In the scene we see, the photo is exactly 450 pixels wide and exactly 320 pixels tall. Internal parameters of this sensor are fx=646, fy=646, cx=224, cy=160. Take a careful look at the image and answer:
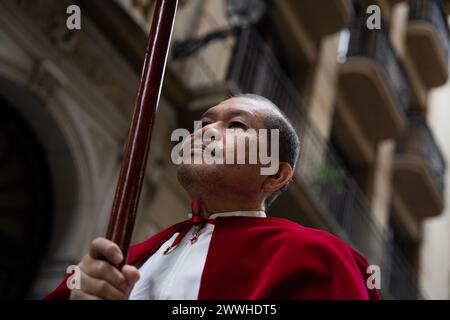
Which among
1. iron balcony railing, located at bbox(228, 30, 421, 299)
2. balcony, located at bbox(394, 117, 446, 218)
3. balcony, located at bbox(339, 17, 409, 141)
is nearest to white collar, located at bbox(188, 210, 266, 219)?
iron balcony railing, located at bbox(228, 30, 421, 299)

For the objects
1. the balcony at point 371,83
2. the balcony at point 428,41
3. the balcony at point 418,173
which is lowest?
the balcony at point 418,173

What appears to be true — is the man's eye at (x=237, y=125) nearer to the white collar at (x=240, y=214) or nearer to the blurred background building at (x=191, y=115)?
the white collar at (x=240, y=214)

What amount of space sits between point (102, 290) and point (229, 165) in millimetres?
708

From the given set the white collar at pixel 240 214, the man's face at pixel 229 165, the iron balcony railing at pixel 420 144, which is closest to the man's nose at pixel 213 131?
the man's face at pixel 229 165

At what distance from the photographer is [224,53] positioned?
732 centimetres

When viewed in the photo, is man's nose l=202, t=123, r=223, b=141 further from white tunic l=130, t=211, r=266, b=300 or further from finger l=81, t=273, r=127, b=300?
finger l=81, t=273, r=127, b=300

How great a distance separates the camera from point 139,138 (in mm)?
1386

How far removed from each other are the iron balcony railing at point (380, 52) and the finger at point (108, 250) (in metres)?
9.21

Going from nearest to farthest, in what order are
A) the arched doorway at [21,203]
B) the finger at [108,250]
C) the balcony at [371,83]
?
the finger at [108,250] < the arched doorway at [21,203] < the balcony at [371,83]

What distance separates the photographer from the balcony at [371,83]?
32.6ft

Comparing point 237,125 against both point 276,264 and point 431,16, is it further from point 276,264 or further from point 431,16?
point 431,16

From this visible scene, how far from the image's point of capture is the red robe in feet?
4.90

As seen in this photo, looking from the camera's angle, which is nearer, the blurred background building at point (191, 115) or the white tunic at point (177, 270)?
the white tunic at point (177, 270)

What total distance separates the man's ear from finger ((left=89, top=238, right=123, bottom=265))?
0.83 meters
